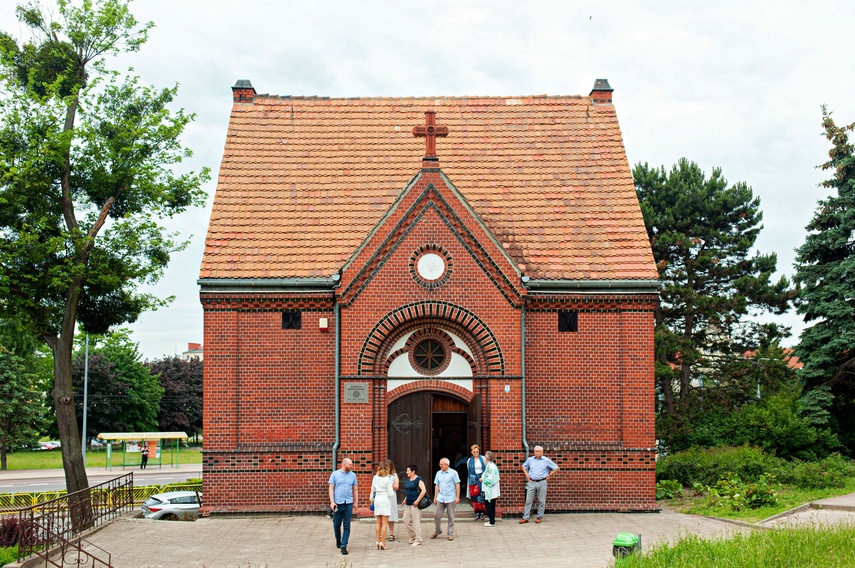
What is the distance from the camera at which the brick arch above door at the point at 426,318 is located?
57.1 ft

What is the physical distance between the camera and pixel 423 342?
1792 cm

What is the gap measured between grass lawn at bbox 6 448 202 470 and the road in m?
3.67

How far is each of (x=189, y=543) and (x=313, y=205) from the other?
788 cm

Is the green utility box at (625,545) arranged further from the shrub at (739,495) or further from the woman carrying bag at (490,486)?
the shrub at (739,495)

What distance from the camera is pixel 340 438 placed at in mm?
17250

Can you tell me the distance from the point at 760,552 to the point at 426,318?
8.41 m

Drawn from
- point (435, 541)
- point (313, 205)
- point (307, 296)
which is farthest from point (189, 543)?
point (313, 205)

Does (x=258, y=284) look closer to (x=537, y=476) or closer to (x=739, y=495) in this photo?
(x=537, y=476)

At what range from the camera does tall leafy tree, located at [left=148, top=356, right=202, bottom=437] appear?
69062 millimetres

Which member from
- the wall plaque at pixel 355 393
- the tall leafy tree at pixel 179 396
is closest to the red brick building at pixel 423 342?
the wall plaque at pixel 355 393

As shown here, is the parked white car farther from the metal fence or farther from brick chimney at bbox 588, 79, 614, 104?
brick chimney at bbox 588, 79, 614, 104

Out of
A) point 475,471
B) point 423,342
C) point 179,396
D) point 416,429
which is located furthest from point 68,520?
point 179,396

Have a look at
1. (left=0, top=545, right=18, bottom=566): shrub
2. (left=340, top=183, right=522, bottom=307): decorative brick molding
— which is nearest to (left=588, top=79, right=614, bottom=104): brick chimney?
(left=340, top=183, right=522, bottom=307): decorative brick molding

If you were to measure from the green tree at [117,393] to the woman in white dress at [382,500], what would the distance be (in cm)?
5081
